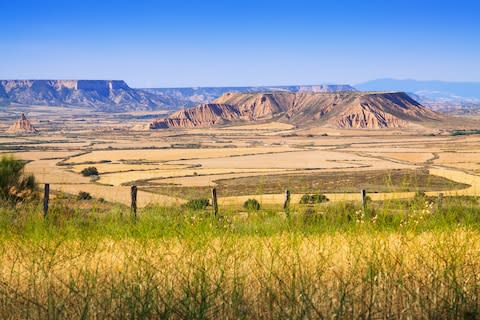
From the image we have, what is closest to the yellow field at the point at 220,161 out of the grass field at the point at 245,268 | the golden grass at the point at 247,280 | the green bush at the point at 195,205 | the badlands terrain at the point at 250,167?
the badlands terrain at the point at 250,167

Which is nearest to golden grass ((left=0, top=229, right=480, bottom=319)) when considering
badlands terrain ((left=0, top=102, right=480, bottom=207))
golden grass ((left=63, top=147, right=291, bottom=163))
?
badlands terrain ((left=0, top=102, right=480, bottom=207))

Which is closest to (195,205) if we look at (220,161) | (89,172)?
(89,172)

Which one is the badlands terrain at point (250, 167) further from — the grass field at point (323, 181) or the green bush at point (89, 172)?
the green bush at point (89, 172)

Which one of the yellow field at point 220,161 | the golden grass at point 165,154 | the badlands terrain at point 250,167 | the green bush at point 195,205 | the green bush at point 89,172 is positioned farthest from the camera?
the golden grass at point 165,154

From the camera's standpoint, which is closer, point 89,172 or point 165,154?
point 89,172

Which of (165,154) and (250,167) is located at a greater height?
(250,167)

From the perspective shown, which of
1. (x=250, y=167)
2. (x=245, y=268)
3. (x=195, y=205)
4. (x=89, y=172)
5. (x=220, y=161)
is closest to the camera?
(x=245, y=268)

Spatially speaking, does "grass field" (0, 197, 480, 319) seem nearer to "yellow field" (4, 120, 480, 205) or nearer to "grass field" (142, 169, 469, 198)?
"yellow field" (4, 120, 480, 205)

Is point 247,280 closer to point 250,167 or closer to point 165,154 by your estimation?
point 250,167

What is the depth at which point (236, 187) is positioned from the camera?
59906mm

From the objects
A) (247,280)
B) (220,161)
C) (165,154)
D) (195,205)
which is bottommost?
(165,154)

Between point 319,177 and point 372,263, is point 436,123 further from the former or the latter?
point 372,263

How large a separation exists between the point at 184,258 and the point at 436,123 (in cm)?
19612

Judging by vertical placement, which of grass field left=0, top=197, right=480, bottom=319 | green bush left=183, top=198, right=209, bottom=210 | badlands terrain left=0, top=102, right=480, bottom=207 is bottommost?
badlands terrain left=0, top=102, right=480, bottom=207
